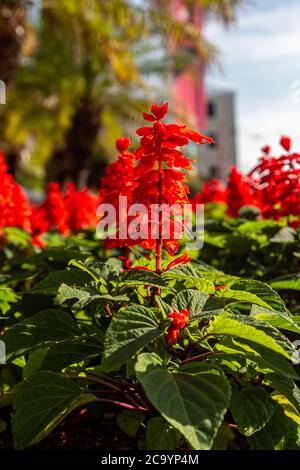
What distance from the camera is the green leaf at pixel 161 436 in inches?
70.3

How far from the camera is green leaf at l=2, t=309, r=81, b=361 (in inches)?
70.9

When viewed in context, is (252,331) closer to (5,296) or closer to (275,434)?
(275,434)

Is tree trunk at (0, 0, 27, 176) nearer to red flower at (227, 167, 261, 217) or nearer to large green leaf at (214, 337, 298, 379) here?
red flower at (227, 167, 261, 217)

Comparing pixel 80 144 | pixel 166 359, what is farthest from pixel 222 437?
pixel 80 144

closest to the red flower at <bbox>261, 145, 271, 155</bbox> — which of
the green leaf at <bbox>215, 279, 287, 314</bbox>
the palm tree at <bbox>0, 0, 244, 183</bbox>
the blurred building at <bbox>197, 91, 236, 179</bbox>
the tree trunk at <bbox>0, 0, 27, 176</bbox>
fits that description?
the green leaf at <bbox>215, 279, 287, 314</bbox>

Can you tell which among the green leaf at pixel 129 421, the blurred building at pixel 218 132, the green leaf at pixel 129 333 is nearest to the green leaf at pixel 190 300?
the green leaf at pixel 129 333

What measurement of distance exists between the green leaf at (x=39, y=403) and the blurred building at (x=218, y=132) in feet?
146

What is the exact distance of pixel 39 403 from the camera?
173cm

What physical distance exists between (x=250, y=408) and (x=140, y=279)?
0.48m

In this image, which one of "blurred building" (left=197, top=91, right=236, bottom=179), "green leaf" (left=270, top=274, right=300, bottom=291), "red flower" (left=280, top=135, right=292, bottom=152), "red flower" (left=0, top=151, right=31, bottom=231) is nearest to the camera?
"green leaf" (left=270, top=274, right=300, bottom=291)

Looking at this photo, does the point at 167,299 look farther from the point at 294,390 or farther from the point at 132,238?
the point at 294,390

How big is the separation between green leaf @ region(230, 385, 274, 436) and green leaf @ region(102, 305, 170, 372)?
1.09ft
